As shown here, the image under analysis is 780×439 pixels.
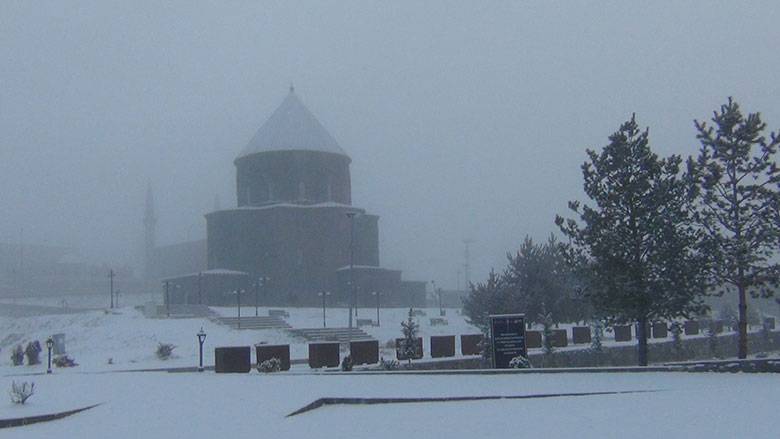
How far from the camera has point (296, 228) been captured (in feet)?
197

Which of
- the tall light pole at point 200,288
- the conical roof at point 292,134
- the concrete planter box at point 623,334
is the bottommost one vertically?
the concrete planter box at point 623,334

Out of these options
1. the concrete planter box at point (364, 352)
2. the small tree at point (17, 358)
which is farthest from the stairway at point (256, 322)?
the concrete planter box at point (364, 352)

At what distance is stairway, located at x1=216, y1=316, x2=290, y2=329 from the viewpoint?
41.4m

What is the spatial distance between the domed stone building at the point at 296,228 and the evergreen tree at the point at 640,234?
3748cm

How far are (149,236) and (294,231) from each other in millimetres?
82775

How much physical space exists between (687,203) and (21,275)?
120 metres

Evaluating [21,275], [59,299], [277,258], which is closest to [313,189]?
[277,258]

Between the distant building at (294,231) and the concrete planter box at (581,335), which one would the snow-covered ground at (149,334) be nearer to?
the concrete planter box at (581,335)

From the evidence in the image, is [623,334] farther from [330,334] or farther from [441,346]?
[330,334]

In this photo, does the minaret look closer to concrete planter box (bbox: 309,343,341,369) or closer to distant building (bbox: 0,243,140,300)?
distant building (bbox: 0,243,140,300)

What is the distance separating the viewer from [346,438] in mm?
9555

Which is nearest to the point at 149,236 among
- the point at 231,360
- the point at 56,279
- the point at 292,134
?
the point at 56,279

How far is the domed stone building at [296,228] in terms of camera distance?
5959 centimetres

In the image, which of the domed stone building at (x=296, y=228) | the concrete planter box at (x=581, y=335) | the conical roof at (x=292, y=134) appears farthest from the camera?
the conical roof at (x=292, y=134)
